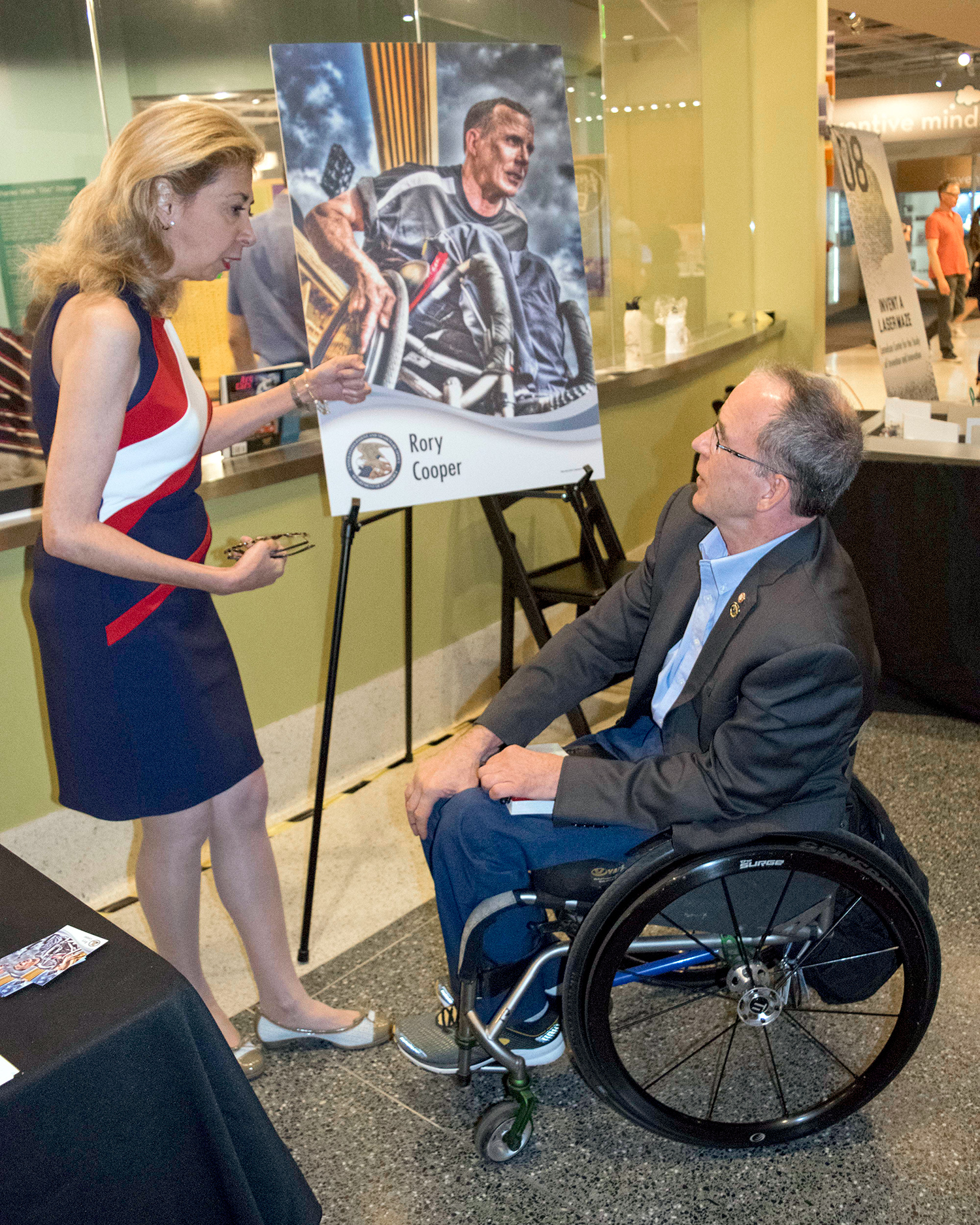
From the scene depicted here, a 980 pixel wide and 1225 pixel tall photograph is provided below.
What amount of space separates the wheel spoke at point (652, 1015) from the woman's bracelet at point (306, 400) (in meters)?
1.26

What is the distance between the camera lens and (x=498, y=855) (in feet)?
5.20

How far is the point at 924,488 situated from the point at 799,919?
74.4 inches

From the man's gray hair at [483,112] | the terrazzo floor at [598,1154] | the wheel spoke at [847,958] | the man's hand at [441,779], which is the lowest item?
the terrazzo floor at [598,1154]

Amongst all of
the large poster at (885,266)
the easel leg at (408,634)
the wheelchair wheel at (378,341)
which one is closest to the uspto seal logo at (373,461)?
the wheelchair wheel at (378,341)

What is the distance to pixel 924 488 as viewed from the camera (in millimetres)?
3115

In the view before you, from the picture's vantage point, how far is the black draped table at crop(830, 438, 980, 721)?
10.1 feet

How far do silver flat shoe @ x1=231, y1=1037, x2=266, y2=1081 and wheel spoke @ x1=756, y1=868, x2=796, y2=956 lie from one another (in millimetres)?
926

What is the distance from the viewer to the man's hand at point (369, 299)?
219 centimetres

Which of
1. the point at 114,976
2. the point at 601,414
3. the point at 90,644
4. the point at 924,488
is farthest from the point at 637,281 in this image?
the point at 114,976

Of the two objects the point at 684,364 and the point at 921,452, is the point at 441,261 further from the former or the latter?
the point at 684,364

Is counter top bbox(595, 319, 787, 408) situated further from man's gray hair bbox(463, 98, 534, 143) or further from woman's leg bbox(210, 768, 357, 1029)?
woman's leg bbox(210, 768, 357, 1029)

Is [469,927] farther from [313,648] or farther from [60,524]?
[313,648]

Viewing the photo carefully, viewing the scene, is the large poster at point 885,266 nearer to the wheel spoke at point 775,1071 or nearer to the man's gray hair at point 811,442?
the man's gray hair at point 811,442

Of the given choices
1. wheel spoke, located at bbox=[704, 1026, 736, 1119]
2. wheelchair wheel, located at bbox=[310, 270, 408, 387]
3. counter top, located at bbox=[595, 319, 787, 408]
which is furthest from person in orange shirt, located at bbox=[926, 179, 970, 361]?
wheel spoke, located at bbox=[704, 1026, 736, 1119]
